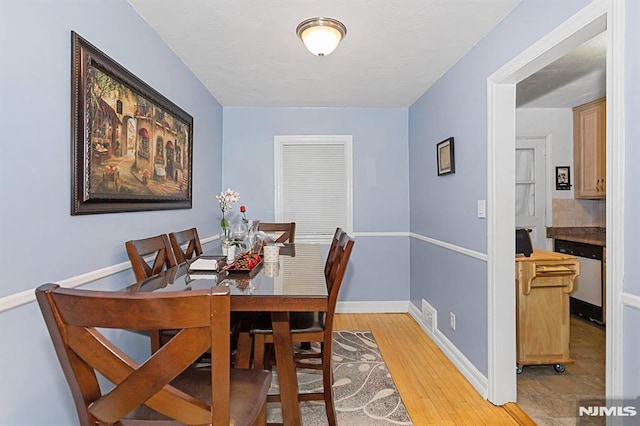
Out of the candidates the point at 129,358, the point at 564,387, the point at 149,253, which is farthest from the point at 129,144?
the point at 564,387

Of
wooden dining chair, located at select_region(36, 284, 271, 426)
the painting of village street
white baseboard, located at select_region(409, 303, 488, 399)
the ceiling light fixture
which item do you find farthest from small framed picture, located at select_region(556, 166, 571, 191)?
wooden dining chair, located at select_region(36, 284, 271, 426)

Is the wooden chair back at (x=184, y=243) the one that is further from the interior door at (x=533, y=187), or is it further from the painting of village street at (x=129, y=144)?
the interior door at (x=533, y=187)

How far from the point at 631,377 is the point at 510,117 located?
1529mm

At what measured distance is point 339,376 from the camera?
247 centimetres

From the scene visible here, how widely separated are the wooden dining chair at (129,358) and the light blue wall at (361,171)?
316 cm

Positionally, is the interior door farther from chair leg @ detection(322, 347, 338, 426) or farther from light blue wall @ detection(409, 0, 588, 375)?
chair leg @ detection(322, 347, 338, 426)

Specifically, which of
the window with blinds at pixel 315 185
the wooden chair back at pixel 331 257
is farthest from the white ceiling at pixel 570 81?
the wooden chair back at pixel 331 257

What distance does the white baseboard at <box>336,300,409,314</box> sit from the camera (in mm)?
3975

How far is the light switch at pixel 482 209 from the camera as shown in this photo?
7.38ft

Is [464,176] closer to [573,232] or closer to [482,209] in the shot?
[482,209]

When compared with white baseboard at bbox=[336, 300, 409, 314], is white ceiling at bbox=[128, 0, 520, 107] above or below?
above

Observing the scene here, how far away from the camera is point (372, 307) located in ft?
13.1

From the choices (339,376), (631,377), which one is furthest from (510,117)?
(339,376)

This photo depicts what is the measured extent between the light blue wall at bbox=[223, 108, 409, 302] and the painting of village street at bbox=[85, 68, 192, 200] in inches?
53.9
